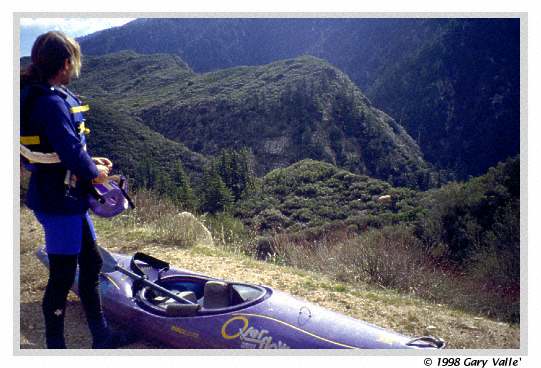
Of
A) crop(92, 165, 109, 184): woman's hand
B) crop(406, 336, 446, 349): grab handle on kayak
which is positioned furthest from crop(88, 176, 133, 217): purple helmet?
crop(406, 336, 446, 349): grab handle on kayak

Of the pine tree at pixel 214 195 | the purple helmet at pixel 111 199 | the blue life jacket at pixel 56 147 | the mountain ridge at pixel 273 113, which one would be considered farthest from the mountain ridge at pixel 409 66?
the blue life jacket at pixel 56 147

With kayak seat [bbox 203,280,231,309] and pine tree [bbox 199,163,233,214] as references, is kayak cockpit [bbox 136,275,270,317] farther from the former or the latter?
pine tree [bbox 199,163,233,214]

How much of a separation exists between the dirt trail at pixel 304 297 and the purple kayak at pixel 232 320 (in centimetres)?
25

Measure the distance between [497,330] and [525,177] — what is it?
1.47 m

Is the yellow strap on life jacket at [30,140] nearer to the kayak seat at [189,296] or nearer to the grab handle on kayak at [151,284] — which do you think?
the grab handle on kayak at [151,284]

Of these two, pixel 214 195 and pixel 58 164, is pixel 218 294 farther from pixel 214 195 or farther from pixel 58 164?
pixel 214 195

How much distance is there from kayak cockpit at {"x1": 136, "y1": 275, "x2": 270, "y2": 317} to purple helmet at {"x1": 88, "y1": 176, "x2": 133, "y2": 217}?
784 millimetres

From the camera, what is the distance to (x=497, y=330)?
13.2 feet

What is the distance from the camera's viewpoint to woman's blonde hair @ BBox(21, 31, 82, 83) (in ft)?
7.55

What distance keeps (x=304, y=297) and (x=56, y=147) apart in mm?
2876

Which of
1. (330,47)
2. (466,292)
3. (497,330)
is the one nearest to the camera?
(497,330)

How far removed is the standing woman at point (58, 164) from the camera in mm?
2297

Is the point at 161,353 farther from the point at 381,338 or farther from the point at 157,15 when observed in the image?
the point at 157,15
